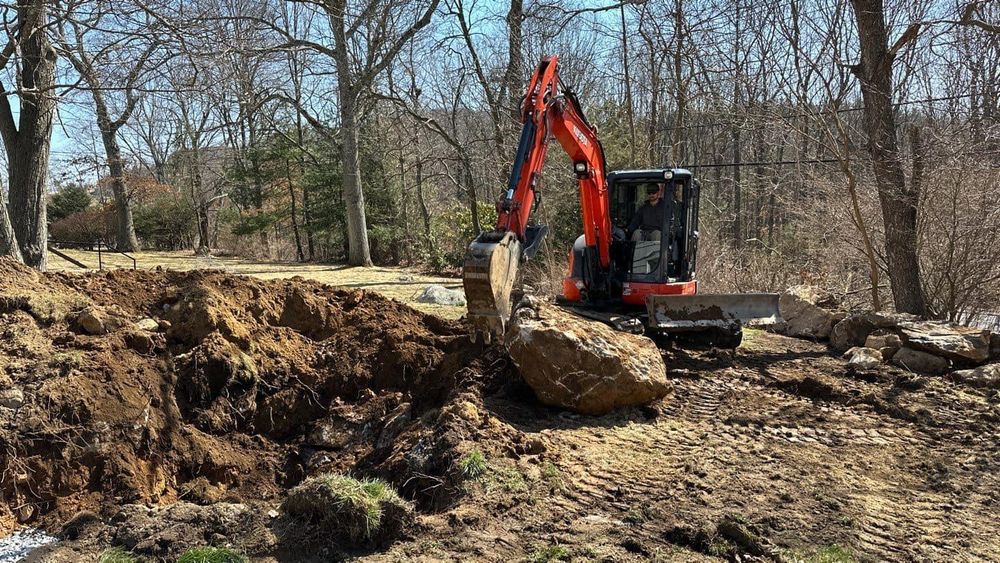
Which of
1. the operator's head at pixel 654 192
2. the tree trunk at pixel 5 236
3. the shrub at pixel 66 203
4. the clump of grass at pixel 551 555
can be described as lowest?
the clump of grass at pixel 551 555

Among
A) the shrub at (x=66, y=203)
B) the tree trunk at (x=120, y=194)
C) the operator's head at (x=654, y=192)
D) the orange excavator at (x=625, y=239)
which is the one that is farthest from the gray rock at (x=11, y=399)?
the shrub at (x=66, y=203)

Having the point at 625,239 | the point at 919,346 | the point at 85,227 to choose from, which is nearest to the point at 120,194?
the point at 85,227

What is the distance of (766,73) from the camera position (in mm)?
11375

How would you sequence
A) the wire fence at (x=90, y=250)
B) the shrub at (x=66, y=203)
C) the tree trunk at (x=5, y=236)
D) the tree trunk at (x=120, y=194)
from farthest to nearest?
the shrub at (x=66, y=203) < the tree trunk at (x=120, y=194) < the wire fence at (x=90, y=250) < the tree trunk at (x=5, y=236)

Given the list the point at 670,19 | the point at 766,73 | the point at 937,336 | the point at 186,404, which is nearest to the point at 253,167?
the point at 670,19

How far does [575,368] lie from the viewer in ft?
17.6

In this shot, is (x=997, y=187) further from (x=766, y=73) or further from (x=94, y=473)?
(x=94, y=473)

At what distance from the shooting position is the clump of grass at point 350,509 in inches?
137

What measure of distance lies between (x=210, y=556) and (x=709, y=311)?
19.0 ft

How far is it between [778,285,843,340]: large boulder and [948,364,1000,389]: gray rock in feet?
6.84

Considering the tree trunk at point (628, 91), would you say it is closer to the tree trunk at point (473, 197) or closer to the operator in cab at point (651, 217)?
the tree trunk at point (473, 197)

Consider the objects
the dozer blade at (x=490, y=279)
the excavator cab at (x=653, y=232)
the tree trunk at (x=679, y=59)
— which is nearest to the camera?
the dozer blade at (x=490, y=279)

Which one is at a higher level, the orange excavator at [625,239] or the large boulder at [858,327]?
the orange excavator at [625,239]

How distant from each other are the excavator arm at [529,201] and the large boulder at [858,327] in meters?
3.10
